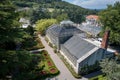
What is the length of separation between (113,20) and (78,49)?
19.2 metres

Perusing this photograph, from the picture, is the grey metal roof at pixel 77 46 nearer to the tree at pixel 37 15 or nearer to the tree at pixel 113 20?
the tree at pixel 113 20

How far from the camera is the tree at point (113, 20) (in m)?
46.8

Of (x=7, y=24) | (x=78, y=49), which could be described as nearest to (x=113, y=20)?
(x=78, y=49)

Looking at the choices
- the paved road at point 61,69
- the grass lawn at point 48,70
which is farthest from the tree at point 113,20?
the grass lawn at point 48,70

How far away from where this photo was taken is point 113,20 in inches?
1917

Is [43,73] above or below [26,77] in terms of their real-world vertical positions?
below

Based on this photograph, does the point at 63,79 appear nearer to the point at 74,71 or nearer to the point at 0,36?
the point at 74,71

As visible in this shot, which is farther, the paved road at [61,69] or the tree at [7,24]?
the paved road at [61,69]

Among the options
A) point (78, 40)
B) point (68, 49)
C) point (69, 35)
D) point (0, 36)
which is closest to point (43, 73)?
point (68, 49)

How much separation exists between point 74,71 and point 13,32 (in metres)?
25.0

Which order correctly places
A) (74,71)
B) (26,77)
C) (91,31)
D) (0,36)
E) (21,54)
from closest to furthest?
(0,36) < (21,54) < (26,77) < (74,71) < (91,31)

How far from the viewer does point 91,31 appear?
218 feet

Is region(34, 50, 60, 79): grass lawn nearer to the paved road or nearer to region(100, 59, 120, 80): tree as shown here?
the paved road

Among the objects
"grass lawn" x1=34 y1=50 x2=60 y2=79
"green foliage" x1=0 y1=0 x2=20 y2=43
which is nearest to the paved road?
"grass lawn" x1=34 y1=50 x2=60 y2=79
